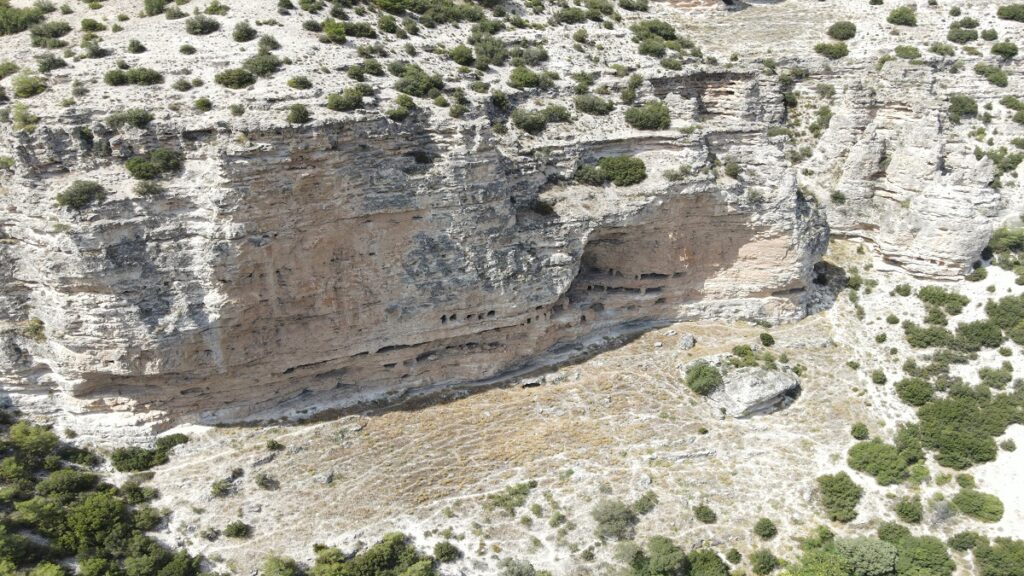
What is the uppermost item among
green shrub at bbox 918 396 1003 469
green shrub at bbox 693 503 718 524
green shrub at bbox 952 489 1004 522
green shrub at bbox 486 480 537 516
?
green shrub at bbox 918 396 1003 469

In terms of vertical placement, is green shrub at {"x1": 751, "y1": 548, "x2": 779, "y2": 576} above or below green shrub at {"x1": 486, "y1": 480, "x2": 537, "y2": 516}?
above

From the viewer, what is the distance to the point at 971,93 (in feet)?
109

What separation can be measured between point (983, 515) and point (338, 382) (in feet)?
83.0

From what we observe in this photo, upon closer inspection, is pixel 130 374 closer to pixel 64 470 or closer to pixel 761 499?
pixel 64 470

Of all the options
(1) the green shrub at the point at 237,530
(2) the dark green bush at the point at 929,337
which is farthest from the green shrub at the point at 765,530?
(1) the green shrub at the point at 237,530

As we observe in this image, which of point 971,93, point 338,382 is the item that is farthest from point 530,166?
point 971,93

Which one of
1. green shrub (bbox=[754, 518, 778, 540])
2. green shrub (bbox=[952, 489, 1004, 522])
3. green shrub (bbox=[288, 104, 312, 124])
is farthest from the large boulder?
green shrub (bbox=[288, 104, 312, 124])

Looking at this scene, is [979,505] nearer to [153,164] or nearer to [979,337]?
[979,337]

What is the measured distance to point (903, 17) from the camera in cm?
3603

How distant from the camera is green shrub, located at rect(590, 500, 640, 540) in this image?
2297 cm

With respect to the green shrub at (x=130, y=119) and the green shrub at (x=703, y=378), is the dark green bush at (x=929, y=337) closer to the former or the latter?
the green shrub at (x=703, y=378)

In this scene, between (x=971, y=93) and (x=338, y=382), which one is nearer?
(x=338, y=382)

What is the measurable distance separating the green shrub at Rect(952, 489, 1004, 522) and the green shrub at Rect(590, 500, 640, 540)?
12.5m

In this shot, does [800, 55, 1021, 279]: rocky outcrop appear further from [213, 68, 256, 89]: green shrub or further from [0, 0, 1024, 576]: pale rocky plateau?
[213, 68, 256, 89]: green shrub
